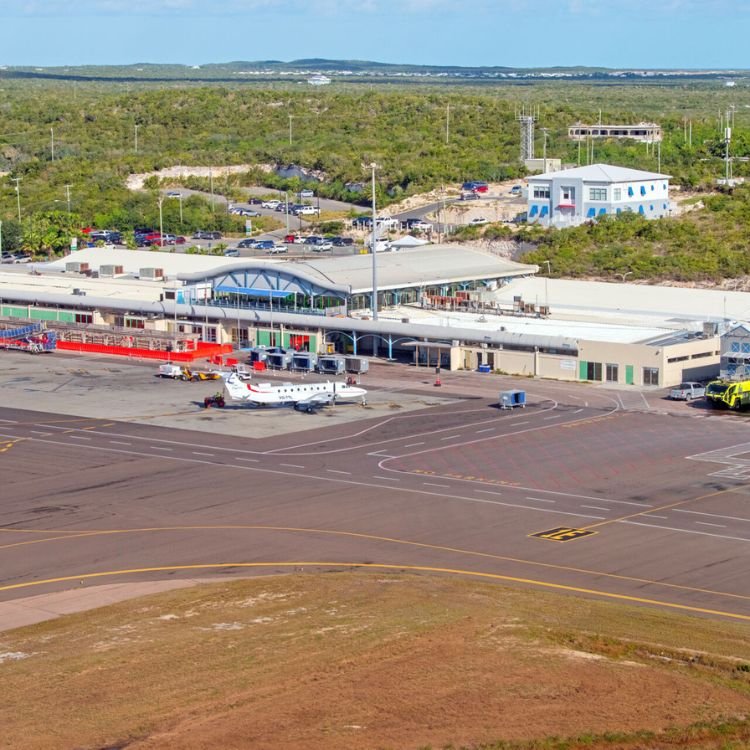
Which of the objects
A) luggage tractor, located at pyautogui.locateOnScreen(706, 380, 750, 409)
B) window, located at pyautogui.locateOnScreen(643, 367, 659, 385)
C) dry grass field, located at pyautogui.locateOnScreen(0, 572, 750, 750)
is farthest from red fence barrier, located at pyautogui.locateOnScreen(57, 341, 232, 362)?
dry grass field, located at pyautogui.locateOnScreen(0, 572, 750, 750)

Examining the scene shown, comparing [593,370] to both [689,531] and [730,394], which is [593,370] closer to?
[730,394]

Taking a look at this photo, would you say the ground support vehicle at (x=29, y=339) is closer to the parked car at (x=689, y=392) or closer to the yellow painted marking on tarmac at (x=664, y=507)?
the parked car at (x=689, y=392)

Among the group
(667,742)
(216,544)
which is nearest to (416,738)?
(667,742)

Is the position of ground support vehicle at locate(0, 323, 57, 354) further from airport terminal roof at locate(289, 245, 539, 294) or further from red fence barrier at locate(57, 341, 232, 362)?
airport terminal roof at locate(289, 245, 539, 294)

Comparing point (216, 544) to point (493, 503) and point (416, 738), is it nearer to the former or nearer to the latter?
point (493, 503)

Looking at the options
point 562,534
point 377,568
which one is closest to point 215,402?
point 562,534

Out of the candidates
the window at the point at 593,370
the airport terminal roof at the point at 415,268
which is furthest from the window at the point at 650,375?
the airport terminal roof at the point at 415,268

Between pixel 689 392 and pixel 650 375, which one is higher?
pixel 650 375
